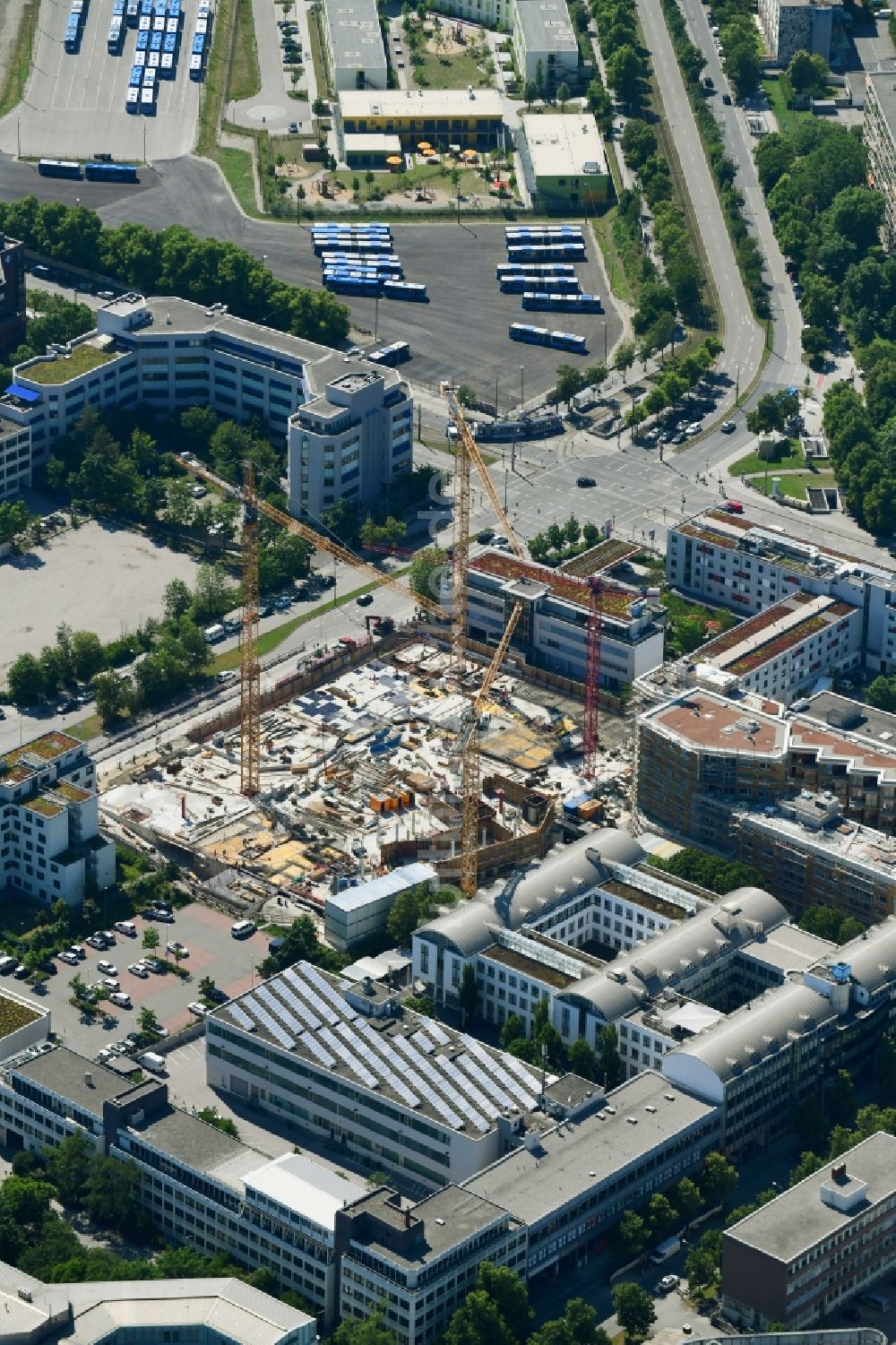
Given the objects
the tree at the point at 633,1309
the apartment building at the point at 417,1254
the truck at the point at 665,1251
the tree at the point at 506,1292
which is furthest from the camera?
the truck at the point at 665,1251

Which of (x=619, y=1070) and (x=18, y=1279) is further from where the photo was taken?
(x=619, y=1070)

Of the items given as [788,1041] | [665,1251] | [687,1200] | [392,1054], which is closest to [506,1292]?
[665,1251]

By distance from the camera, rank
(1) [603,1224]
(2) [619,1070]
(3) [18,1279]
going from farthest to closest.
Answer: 1. (2) [619,1070]
2. (1) [603,1224]
3. (3) [18,1279]

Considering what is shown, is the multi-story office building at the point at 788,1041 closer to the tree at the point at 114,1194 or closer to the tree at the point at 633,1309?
the tree at the point at 633,1309

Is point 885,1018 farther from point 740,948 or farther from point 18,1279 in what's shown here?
point 18,1279

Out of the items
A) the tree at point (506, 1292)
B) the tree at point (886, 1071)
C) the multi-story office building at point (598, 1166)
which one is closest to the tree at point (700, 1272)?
the multi-story office building at point (598, 1166)

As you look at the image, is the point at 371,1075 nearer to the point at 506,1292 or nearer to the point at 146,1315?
the point at 506,1292

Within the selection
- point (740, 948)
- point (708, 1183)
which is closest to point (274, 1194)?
point (708, 1183)
